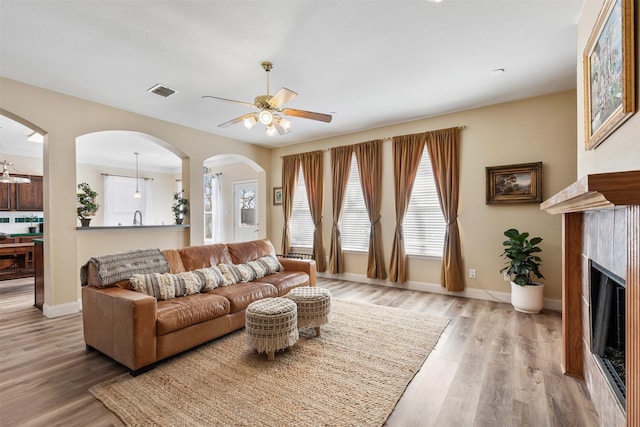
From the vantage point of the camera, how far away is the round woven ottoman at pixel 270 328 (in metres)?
2.40

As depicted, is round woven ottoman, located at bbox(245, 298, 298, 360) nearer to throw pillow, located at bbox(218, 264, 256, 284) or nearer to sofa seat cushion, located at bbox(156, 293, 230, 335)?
sofa seat cushion, located at bbox(156, 293, 230, 335)

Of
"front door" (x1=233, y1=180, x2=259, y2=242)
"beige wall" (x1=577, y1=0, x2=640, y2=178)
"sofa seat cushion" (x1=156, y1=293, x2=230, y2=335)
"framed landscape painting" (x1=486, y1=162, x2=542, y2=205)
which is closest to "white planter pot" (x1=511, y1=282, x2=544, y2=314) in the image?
"framed landscape painting" (x1=486, y1=162, x2=542, y2=205)

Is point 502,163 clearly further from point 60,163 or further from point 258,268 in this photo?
point 60,163

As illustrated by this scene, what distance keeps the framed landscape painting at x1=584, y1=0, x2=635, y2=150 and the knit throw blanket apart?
364cm

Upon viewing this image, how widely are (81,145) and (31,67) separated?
3.73m

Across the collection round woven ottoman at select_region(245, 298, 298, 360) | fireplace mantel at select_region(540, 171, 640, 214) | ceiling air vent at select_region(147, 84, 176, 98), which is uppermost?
ceiling air vent at select_region(147, 84, 176, 98)

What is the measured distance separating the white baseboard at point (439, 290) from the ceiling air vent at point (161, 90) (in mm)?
3989

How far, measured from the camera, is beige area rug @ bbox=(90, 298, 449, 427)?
5.86 ft

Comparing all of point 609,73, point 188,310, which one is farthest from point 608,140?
point 188,310

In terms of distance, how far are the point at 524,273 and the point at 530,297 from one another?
0.30 metres

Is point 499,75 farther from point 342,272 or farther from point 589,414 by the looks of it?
point 342,272

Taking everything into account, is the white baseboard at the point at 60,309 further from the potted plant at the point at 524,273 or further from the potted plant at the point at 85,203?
the potted plant at the point at 524,273

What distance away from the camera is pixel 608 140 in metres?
1.66

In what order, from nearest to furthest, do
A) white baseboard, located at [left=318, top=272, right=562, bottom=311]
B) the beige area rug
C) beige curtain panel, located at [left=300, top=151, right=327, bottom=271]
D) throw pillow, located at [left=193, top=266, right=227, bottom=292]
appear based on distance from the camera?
the beige area rug, throw pillow, located at [left=193, top=266, right=227, bottom=292], white baseboard, located at [left=318, top=272, right=562, bottom=311], beige curtain panel, located at [left=300, top=151, right=327, bottom=271]
